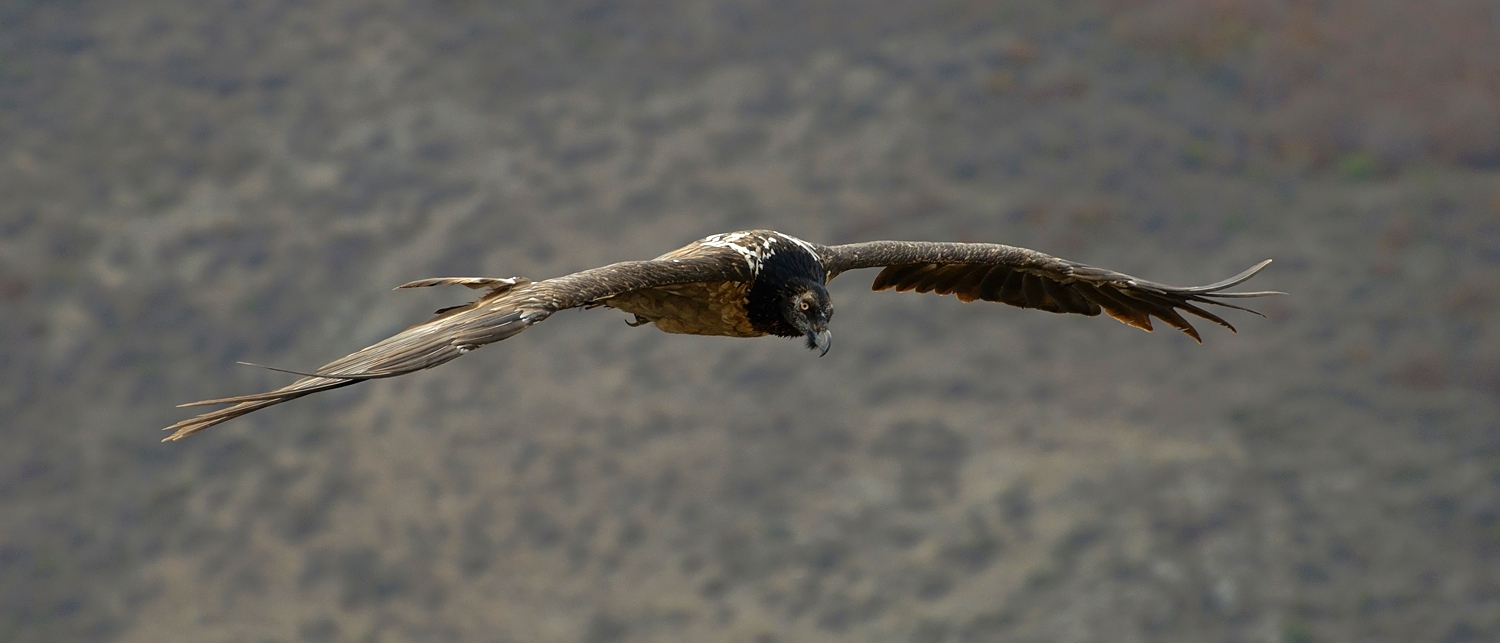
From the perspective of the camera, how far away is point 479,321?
919 centimetres

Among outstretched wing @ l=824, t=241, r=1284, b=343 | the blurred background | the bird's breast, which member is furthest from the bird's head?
the blurred background

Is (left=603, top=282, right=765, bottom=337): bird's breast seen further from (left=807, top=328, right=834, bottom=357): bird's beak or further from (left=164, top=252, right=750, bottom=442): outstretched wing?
Answer: (left=807, top=328, right=834, bottom=357): bird's beak

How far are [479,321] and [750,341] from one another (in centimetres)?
3382

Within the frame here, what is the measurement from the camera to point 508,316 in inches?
364

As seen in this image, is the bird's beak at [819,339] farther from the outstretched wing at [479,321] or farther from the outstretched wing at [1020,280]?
the outstretched wing at [1020,280]

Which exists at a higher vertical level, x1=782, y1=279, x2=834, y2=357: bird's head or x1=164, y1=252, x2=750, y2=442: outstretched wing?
x1=782, y1=279, x2=834, y2=357: bird's head

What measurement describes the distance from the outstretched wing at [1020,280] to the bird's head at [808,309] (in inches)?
33.3

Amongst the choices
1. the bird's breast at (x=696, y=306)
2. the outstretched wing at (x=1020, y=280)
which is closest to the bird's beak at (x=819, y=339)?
the bird's breast at (x=696, y=306)

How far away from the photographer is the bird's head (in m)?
11.1

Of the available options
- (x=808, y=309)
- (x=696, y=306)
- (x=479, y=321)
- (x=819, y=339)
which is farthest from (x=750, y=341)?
(x=479, y=321)

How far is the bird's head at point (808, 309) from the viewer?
11094 millimetres

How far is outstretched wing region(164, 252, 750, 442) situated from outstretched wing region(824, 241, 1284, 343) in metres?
1.64

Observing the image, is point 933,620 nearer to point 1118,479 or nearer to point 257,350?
point 1118,479

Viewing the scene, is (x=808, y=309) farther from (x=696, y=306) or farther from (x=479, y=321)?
(x=479, y=321)
